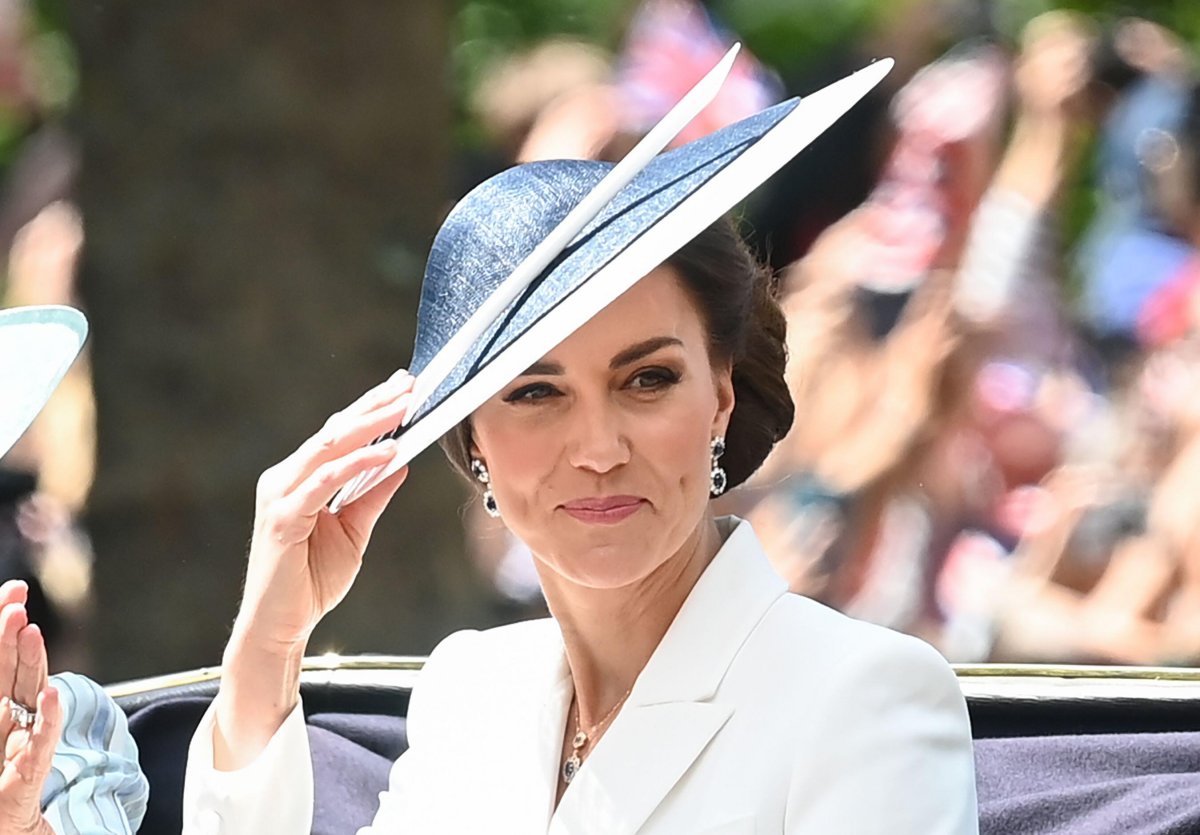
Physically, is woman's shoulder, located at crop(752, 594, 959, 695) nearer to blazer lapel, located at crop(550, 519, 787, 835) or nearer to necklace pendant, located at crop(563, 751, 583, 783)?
blazer lapel, located at crop(550, 519, 787, 835)

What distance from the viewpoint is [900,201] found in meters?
4.04

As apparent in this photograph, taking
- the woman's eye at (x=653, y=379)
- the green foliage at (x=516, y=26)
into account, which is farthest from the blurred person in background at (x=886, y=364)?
the woman's eye at (x=653, y=379)

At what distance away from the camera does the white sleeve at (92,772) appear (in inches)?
95.0

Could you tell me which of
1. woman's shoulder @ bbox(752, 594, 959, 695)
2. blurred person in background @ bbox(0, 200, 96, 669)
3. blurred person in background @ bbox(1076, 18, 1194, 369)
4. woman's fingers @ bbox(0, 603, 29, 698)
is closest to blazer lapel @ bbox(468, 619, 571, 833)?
woman's shoulder @ bbox(752, 594, 959, 695)

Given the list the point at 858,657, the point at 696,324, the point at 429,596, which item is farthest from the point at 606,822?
the point at 429,596

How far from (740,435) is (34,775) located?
2.66 feet

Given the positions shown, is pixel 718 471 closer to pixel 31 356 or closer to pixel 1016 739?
pixel 1016 739

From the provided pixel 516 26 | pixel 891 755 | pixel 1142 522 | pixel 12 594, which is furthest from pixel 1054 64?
pixel 12 594

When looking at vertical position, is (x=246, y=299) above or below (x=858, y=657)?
below

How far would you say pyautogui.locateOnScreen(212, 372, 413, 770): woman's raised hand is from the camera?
88.9 inches

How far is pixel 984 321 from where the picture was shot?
3936 mm

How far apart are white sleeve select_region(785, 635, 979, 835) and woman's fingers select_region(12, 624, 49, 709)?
727 mm

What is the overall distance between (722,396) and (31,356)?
0.71 m

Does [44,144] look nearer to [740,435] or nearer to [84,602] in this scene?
[84,602]
